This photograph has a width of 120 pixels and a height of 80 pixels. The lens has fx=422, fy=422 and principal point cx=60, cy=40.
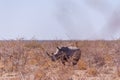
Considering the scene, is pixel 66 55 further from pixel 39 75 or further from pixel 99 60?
pixel 39 75

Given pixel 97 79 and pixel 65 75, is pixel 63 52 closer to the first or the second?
pixel 97 79

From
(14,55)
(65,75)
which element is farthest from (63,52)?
(65,75)

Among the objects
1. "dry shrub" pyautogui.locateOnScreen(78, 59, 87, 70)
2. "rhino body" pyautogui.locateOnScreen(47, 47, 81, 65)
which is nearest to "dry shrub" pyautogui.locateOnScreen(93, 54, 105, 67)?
"dry shrub" pyautogui.locateOnScreen(78, 59, 87, 70)

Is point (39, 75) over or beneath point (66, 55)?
beneath

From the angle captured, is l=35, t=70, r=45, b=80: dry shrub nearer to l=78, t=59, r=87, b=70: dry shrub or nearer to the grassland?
the grassland

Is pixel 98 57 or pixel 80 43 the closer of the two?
pixel 98 57

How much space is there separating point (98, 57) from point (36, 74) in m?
9.29

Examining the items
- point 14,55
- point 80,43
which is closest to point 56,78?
point 14,55

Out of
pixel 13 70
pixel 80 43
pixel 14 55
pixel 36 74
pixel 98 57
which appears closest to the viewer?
pixel 36 74

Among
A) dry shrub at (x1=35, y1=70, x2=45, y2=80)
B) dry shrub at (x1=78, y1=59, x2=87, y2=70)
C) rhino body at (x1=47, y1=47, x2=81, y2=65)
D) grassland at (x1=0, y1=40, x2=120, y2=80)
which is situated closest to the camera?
dry shrub at (x1=35, y1=70, x2=45, y2=80)

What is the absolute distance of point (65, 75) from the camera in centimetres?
1453

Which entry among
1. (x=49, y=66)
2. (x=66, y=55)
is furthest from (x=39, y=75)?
(x=66, y=55)

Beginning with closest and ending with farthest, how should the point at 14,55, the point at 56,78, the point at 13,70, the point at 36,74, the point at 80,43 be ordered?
the point at 56,78 < the point at 36,74 < the point at 13,70 < the point at 14,55 < the point at 80,43

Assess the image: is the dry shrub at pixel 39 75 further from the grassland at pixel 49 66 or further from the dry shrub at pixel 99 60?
the dry shrub at pixel 99 60
